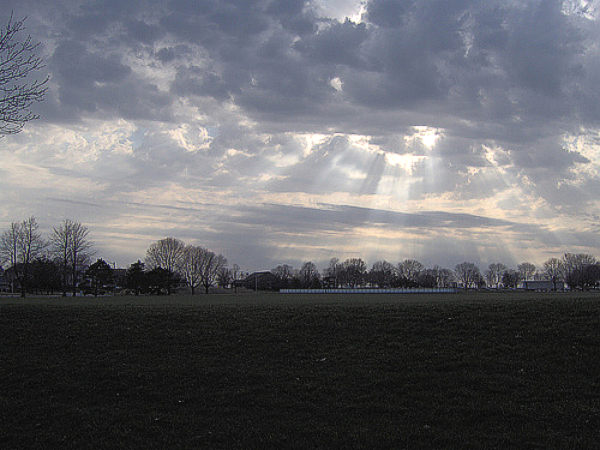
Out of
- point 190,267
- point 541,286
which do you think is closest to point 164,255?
point 190,267

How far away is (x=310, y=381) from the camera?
14102mm

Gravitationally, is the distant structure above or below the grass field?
below

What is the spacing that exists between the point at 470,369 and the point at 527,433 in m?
4.04

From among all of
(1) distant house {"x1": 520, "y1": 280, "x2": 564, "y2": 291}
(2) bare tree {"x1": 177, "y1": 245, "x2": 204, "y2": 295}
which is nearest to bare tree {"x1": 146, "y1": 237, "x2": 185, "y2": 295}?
(2) bare tree {"x1": 177, "y1": 245, "x2": 204, "y2": 295}

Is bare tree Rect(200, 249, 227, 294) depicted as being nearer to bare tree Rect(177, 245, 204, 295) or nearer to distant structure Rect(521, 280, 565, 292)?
bare tree Rect(177, 245, 204, 295)

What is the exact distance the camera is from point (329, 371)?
14.9 m

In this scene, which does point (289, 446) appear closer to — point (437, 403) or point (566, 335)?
point (437, 403)

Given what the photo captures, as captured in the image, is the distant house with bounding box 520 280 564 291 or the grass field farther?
the distant house with bounding box 520 280 564 291

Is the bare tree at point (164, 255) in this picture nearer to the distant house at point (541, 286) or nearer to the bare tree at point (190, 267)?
the bare tree at point (190, 267)

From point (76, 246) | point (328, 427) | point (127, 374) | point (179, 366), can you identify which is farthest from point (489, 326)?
point (76, 246)

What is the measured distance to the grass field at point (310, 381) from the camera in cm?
1087

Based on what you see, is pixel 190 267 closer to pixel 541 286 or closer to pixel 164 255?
pixel 164 255

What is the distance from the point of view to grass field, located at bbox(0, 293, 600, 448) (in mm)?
10867

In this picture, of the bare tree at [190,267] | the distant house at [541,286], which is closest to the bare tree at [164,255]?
the bare tree at [190,267]
